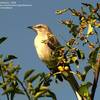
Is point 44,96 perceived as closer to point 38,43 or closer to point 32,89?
point 32,89

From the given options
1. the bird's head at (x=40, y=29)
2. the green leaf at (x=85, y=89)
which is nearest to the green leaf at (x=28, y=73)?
the green leaf at (x=85, y=89)

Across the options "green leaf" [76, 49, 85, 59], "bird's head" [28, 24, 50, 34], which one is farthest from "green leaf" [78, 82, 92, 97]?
"bird's head" [28, 24, 50, 34]

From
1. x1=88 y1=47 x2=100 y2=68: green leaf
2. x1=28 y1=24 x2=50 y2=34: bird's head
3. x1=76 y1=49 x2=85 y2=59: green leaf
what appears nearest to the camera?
x1=88 y1=47 x2=100 y2=68: green leaf

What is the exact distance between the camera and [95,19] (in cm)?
267

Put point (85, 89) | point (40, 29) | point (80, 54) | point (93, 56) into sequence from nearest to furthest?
point (85, 89)
point (93, 56)
point (80, 54)
point (40, 29)

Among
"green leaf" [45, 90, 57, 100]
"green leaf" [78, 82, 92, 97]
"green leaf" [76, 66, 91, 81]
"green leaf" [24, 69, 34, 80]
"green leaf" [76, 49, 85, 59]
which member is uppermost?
"green leaf" [76, 49, 85, 59]

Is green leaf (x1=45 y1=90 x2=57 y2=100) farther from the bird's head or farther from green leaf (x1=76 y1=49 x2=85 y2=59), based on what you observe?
the bird's head

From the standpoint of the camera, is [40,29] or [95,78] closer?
[95,78]

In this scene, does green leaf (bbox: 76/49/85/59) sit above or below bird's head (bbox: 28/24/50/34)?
above

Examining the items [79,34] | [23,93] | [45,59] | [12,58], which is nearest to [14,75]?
[23,93]

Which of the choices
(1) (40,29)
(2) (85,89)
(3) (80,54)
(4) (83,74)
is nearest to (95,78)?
(2) (85,89)

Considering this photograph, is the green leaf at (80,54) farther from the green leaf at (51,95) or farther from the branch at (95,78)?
the green leaf at (51,95)

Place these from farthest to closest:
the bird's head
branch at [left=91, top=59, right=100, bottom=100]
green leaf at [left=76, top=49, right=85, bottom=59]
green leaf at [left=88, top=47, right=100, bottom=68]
A: the bird's head < green leaf at [left=76, top=49, right=85, bottom=59] < green leaf at [left=88, top=47, right=100, bottom=68] < branch at [left=91, top=59, right=100, bottom=100]

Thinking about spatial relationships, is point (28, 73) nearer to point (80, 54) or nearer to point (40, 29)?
point (80, 54)
